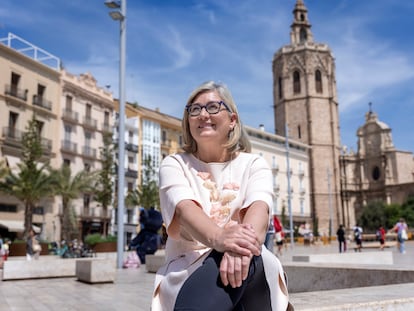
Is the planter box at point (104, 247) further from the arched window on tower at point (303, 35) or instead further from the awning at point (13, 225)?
the arched window on tower at point (303, 35)

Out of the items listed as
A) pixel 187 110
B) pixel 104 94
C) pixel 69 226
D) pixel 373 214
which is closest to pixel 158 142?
pixel 104 94

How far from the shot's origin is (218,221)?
→ 2092 millimetres

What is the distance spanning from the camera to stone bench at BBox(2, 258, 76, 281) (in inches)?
409

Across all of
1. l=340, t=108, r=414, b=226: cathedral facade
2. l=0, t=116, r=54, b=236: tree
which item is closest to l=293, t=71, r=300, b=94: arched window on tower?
l=340, t=108, r=414, b=226: cathedral facade

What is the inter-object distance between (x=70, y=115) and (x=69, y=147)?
8.60 feet

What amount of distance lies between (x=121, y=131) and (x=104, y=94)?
Answer: 29.5m

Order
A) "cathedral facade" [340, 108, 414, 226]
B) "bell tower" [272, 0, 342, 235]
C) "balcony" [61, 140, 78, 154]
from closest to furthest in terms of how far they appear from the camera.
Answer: "balcony" [61, 140, 78, 154] → "cathedral facade" [340, 108, 414, 226] → "bell tower" [272, 0, 342, 235]

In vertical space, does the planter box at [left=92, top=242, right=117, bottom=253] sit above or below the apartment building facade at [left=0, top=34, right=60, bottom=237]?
below

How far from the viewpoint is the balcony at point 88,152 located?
3850cm

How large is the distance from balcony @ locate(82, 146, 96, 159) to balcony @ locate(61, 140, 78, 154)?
3.70 feet

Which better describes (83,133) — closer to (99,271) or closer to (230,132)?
(99,271)

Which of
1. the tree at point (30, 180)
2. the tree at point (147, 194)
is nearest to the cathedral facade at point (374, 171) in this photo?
the tree at point (147, 194)

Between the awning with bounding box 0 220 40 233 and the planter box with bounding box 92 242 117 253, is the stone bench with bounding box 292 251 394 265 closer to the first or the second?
the planter box with bounding box 92 242 117 253

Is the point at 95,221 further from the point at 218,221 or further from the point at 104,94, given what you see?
the point at 218,221
